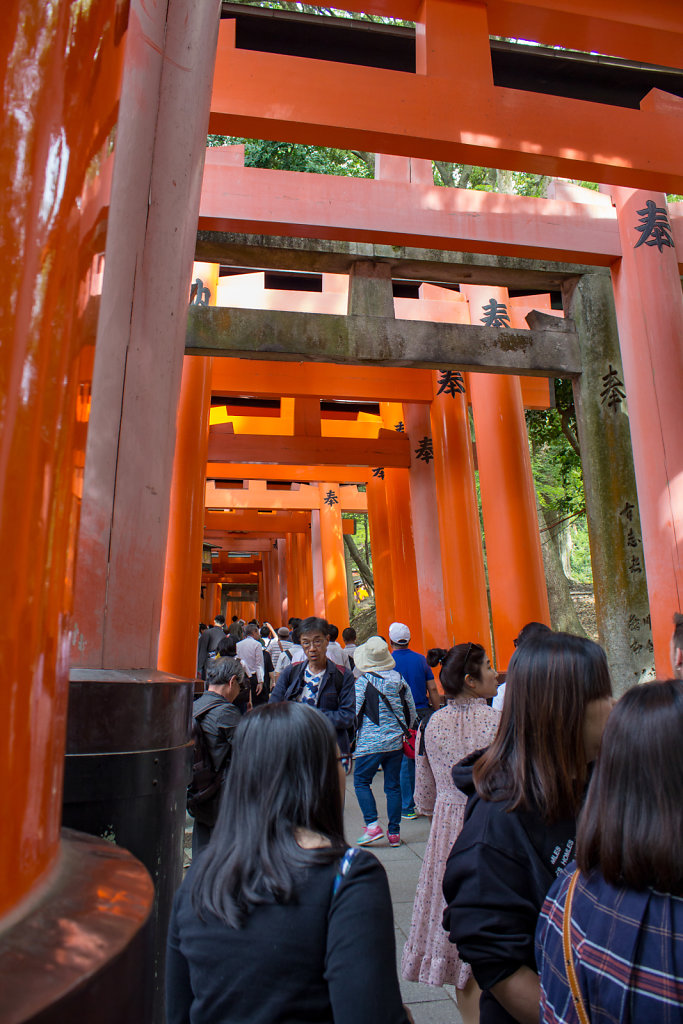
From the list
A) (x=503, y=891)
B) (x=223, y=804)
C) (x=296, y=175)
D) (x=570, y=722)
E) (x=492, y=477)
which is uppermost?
(x=296, y=175)

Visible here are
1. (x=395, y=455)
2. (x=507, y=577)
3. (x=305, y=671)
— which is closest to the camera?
(x=305, y=671)

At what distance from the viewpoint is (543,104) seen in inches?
166

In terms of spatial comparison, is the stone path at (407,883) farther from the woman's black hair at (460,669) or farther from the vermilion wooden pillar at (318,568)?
the vermilion wooden pillar at (318,568)

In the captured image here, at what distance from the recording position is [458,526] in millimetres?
8875

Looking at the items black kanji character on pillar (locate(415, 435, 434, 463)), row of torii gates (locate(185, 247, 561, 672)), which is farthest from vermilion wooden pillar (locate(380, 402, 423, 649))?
black kanji character on pillar (locate(415, 435, 434, 463))

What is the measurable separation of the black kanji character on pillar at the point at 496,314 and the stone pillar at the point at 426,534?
2.86 m

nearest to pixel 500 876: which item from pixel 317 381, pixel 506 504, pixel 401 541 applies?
pixel 506 504

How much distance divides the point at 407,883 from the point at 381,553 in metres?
9.28

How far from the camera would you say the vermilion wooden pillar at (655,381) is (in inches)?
196

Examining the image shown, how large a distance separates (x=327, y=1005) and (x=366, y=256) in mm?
5513

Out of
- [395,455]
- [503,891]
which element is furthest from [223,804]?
[395,455]

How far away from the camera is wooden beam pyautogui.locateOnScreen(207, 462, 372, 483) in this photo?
13602mm

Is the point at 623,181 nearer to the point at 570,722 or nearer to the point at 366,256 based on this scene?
the point at 366,256

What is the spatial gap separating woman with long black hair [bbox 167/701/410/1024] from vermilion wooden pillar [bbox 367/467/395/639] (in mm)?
11590
